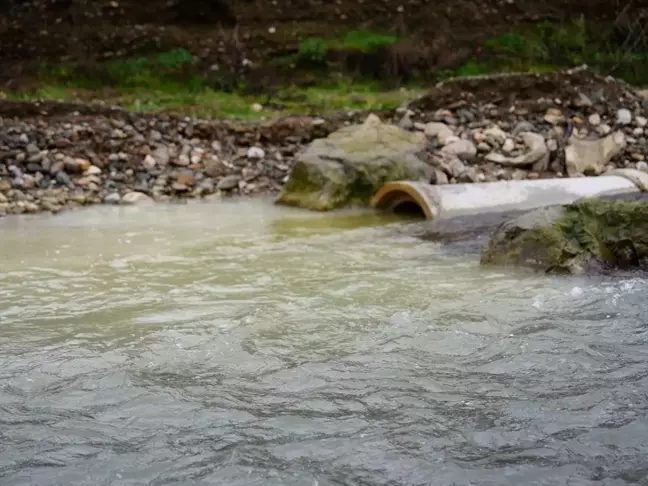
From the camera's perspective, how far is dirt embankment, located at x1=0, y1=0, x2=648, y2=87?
1414cm

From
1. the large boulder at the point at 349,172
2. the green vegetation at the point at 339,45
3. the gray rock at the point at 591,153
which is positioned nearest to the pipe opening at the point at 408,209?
the large boulder at the point at 349,172

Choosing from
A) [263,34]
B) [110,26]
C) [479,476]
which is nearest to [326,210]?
[479,476]

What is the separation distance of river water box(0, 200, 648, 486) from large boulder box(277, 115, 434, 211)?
2.52 m

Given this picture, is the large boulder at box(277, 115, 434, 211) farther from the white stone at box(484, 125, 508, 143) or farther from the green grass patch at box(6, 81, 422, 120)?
the green grass patch at box(6, 81, 422, 120)

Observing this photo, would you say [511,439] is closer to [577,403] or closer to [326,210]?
[577,403]

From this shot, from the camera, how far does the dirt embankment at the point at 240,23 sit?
1414 cm

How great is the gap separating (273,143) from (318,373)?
6785 millimetres

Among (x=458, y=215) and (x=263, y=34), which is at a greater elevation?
(x=263, y=34)

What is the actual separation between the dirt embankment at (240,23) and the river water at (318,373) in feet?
32.0

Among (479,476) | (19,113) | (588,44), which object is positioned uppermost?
(588,44)

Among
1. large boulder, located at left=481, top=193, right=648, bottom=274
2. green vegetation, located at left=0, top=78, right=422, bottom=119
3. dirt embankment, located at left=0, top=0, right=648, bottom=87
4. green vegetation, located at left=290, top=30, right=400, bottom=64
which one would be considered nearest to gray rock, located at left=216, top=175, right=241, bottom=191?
green vegetation, located at left=0, top=78, right=422, bottom=119

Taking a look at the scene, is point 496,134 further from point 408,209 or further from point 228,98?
point 228,98

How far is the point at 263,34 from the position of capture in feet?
48.1

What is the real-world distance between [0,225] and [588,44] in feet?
37.2
